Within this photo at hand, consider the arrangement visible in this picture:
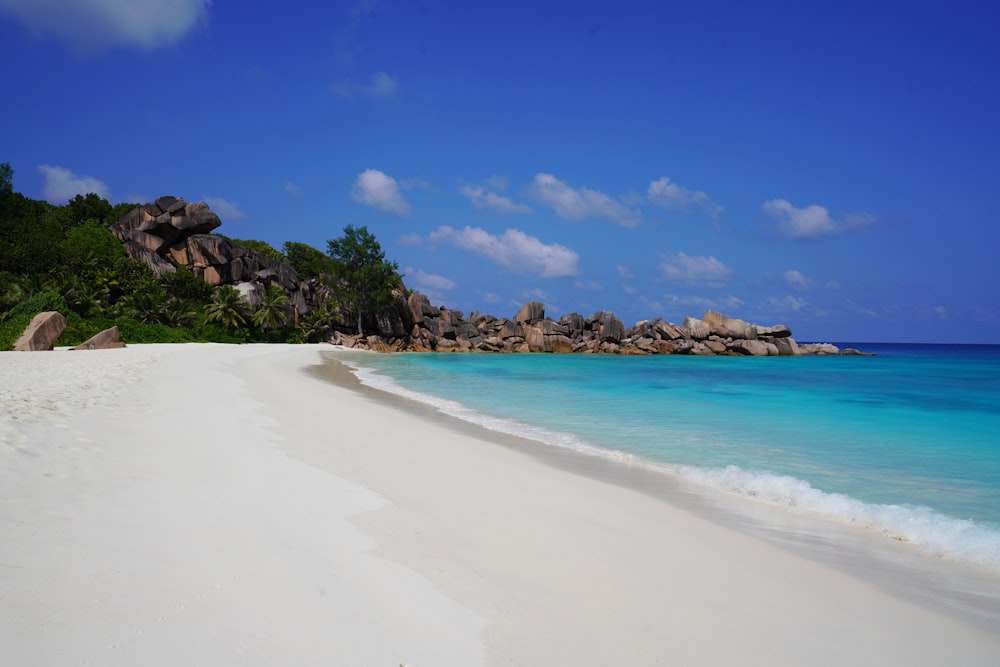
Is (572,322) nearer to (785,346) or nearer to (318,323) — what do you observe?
(785,346)

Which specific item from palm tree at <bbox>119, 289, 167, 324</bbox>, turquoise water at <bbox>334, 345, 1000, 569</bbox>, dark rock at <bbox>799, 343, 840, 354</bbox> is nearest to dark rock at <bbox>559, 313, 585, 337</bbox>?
dark rock at <bbox>799, 343, 840, 354</bbox>

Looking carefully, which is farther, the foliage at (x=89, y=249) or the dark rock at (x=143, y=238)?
the dark rock at (x=143, y=238)

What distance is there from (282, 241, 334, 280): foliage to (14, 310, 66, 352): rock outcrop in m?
39.8

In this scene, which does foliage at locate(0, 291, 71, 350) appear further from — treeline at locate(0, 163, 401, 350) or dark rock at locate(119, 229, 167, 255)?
dark rock at locate(119, 229, 167, 255)

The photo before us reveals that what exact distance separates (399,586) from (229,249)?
63015 mm

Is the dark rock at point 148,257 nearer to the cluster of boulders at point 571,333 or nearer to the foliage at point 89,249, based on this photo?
the foliage at point 89,249

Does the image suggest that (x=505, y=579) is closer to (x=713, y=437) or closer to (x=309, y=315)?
(x=713, y=437)

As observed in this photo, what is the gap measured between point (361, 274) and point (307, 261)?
17.1 m

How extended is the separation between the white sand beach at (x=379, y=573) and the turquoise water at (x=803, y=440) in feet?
6.92

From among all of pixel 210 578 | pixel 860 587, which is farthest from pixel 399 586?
pixel 860 587

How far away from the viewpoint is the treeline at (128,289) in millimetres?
36688

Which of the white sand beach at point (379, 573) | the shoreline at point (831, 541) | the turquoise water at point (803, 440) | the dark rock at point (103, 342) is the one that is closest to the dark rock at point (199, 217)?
the dark rock at point (103, 342)

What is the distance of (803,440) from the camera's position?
1158 cm

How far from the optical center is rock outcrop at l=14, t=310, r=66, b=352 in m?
23.7
